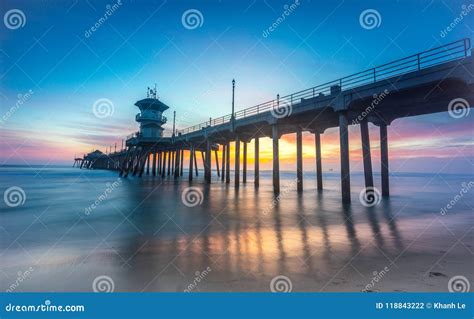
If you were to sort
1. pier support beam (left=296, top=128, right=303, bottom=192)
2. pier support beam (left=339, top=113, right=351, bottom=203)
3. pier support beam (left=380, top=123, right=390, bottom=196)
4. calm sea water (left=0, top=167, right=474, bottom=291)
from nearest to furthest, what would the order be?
1. calm sea water (left=0, top=167, right=474, bottom=291)
2. pier support beam (left=339, top=113, right=351, bottom=203)
3. pier support beam (left=380, top=123, right=390, bottom=196)
4. pier support beam (left=296, top=128, right=303, bottom=192)

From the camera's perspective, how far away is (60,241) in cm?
782

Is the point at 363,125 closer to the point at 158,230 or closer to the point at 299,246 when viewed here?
the point at 299,246

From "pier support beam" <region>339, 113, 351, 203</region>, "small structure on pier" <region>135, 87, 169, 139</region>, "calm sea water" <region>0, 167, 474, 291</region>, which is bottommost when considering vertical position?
"calm sea water" <region>0, 167, 474, 291</region>

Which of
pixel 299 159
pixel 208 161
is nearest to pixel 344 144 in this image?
pixel 299 159

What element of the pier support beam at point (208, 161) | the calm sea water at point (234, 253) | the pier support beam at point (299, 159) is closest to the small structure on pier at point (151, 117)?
the pier support beam at point (208, 161)

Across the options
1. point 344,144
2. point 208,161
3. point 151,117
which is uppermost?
point 151,117

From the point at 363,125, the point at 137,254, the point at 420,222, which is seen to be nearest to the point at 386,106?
the point at 363,125

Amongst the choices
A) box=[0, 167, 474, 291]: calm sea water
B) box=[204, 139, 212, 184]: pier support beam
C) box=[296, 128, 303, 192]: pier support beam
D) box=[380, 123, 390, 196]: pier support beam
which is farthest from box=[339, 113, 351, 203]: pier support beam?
box=[204, 139, 212, 184]: pier support beam

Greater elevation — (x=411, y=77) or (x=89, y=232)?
(x=411, y=77)

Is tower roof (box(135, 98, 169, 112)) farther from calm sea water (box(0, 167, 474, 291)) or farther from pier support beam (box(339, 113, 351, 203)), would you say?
pier support beam (box(339, 113, 351, 203))

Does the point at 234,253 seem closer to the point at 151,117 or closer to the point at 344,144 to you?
the point at 344,144

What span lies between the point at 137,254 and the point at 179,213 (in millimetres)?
6034

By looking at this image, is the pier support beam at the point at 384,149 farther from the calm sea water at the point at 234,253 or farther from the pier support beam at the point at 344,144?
the calm sea water at the point at 234,253

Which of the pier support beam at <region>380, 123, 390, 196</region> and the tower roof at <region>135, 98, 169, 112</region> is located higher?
the tower roof at <region>135, 98, 169, 112</region>
